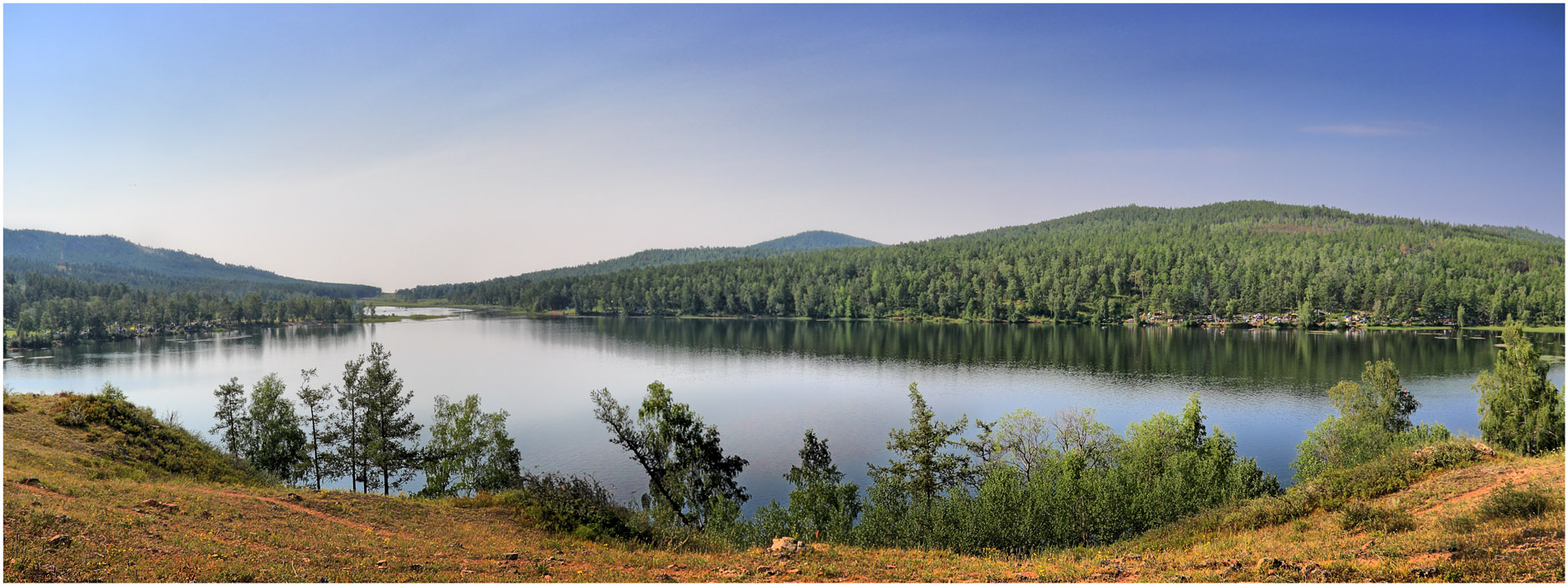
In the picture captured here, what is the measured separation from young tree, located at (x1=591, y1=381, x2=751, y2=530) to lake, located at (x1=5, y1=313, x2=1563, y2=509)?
1986 mm

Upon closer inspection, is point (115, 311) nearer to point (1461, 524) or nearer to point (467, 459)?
point (467, 459)

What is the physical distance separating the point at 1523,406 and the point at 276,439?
53.7 meters

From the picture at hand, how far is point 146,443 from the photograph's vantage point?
2105 cm

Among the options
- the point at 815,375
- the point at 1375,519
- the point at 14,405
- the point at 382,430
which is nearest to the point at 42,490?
the point at 14,405

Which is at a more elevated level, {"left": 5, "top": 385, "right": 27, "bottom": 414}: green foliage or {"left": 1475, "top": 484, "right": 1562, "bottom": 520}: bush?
{"left": 5, "top": 385, "right": 27, "bottom": 414}: green foliage

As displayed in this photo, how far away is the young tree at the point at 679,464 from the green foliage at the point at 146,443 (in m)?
12.0

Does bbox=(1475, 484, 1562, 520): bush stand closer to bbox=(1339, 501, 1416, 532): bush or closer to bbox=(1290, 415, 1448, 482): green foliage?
bbox=(1339, 501, 1416, 532): bush

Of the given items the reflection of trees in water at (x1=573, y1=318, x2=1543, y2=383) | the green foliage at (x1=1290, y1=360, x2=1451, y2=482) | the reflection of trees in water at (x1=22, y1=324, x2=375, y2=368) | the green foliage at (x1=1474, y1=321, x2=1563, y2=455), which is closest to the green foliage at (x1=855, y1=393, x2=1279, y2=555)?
the green foliage at (x1=1290, y1=360, x2=1451, y2=482)

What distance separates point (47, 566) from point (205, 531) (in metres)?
2.88

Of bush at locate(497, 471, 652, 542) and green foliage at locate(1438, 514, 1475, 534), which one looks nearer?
green foliage at locate(1438, 514, 1475, 534)

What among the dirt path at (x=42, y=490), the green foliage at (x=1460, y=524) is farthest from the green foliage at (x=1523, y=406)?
the dirt path at (x=42, y=490)

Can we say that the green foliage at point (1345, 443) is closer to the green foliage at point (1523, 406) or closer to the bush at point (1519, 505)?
the green foliage at point (1523, 406)

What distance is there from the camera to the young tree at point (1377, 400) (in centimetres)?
3400

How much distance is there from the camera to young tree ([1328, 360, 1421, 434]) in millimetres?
34000
